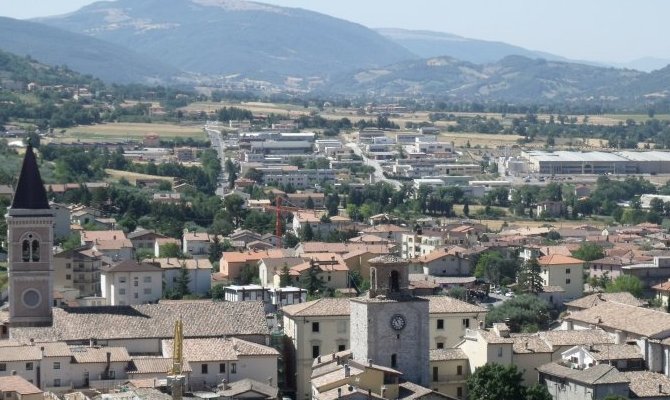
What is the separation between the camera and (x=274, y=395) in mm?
36188

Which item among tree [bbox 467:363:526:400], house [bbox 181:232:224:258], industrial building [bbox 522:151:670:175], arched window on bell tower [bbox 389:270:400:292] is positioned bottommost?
industrial building [bbox 522:151:670:175]

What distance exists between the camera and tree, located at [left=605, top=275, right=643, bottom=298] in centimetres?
5941

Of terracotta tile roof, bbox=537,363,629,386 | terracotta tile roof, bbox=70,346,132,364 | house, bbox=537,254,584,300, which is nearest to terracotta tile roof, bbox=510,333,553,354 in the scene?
terracotta tile roof, bbox=537,363,629,386

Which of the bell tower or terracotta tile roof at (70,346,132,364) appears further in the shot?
the bell tower

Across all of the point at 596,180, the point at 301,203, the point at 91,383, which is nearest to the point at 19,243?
the point at 91,383

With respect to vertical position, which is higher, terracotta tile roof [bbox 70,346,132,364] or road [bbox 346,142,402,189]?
terracotta tile roof [bbox 70,346,132,364]

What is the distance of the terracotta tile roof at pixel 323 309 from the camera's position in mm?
41219

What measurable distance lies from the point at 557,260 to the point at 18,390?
1272 inches

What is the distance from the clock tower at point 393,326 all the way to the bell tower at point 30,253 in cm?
756

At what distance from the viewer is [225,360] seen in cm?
3747

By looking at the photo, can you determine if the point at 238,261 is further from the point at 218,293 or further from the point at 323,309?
the point at 323,309

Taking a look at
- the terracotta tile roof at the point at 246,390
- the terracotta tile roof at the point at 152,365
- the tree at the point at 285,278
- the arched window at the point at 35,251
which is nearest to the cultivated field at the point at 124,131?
the tree at the point at 285,278

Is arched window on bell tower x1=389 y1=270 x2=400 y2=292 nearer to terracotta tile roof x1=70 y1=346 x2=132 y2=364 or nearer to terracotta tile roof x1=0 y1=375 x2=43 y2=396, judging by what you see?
terracotta tile roof x1=70 y1=346 x2=132 y2=364

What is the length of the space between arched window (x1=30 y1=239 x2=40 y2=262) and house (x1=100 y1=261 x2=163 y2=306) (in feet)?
33.9
